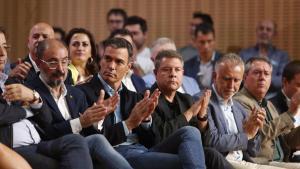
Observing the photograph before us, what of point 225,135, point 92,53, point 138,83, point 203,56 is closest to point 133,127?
point 225,135

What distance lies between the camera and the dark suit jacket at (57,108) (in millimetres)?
4789

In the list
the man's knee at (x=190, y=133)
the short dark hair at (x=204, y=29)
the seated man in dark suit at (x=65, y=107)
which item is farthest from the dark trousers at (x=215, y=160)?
the short dark hair at (x=204, y=29)

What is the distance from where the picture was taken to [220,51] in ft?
27.1

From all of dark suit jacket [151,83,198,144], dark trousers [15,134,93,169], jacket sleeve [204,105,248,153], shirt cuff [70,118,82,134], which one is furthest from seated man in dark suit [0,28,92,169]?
jacket sleeve [204,105,248,153]

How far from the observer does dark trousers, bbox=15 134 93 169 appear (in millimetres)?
4512

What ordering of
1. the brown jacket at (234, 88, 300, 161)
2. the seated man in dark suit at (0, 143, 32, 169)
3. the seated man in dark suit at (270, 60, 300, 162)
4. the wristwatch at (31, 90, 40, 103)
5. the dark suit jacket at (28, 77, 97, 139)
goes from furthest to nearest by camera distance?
the seated man in dark suit at (270, 60, 300, 162), the brown jacket at (234, 88, 300, 161), the dark suit jacket at (28, 77, 97, 139), the wristwatch at (31, 90, 40, 103), the seated man in dark suit at (0, 143, 32, 169)

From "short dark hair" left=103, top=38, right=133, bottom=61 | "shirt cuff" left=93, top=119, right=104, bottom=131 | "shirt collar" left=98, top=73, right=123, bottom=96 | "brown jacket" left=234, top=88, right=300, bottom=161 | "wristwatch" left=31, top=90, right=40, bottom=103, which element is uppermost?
"short dark hair" left=103, top=38, right=133, bottom=61

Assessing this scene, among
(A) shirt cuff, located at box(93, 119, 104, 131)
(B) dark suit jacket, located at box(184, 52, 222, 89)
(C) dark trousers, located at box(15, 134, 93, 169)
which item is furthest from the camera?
(B) dark suit jacket, located at box(184, 52, 222, 89)

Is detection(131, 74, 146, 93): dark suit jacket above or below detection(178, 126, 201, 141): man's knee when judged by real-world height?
above

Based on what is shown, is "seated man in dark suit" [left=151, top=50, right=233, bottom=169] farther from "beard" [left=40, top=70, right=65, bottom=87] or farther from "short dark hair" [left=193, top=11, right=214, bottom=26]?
"short dark hair" [left=193, top=11, right=214, bottom=26]

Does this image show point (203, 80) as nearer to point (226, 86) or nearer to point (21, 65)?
point (226, 86)

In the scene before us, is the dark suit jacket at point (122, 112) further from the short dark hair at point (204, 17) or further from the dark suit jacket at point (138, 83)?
the short dark hair at point (204, 17)

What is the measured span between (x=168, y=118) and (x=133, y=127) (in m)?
0.35

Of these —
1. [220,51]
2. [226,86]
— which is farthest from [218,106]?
[220,51]
